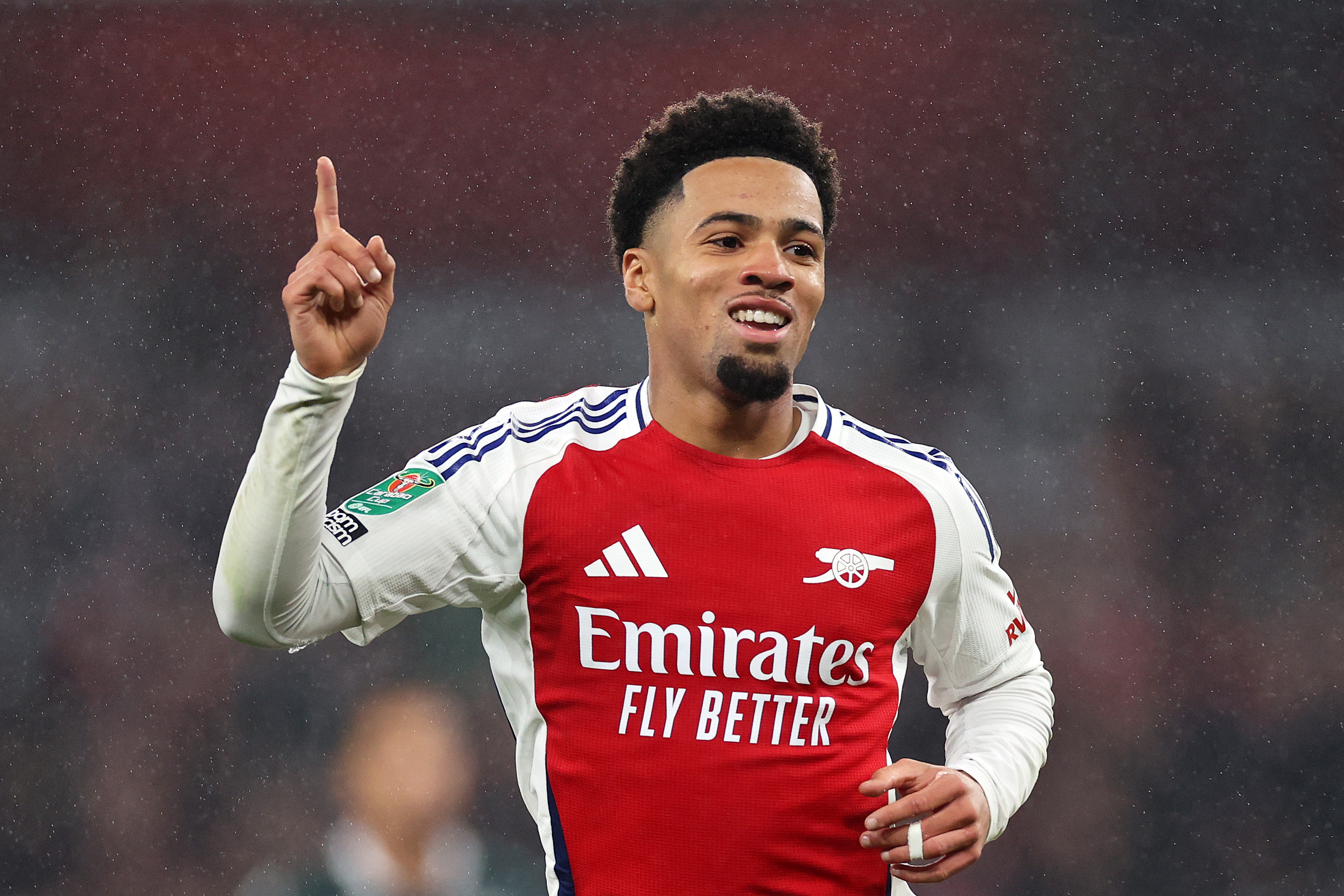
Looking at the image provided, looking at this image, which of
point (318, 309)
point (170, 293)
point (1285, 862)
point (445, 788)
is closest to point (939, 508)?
point (318, 309)

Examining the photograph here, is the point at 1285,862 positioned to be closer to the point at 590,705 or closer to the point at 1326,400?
the point at 1326,400

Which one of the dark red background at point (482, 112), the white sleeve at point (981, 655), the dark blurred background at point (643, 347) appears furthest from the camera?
the dark red background at point (482, 112)

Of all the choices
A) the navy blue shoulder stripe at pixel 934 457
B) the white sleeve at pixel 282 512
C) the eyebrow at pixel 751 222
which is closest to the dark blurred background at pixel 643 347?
the navy blue shoulder stripe at pixel 934 457

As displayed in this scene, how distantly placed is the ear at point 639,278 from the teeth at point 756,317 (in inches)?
6.9

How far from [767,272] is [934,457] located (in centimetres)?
36

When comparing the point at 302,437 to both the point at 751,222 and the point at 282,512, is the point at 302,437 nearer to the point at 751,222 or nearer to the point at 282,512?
the point at 282,512

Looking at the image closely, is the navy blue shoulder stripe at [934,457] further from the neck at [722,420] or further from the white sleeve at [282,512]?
the white sleeve at [282,512]

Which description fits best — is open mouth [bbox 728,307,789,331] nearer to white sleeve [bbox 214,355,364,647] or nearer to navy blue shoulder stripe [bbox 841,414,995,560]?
navy blue shoulder stripe [bbox 841,414,995,560]

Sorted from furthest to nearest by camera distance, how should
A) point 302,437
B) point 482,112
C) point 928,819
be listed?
point 482,112, point 928,819, point 302,437

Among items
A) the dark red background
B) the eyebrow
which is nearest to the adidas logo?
the eyebrow

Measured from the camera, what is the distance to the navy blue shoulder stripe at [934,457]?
1.66 meters

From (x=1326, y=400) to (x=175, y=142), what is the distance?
4.09 meters

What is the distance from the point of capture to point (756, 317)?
1.57 metres

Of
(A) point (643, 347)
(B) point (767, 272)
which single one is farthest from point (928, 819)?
(A) point (643, 347)
